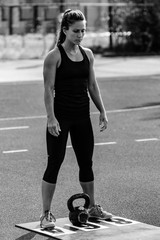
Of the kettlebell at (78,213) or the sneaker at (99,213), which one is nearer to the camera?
the kettlebell at (78,213)

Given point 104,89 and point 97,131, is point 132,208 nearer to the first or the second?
point 97,131

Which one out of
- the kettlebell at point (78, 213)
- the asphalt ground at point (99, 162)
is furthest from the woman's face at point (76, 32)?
the asphalt ground at point (99, 162)

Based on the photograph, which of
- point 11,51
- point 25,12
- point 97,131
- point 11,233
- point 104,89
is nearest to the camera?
point 11,233

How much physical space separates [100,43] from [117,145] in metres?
18.1

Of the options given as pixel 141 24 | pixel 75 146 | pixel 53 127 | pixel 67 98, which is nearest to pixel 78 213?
pixel 75 146

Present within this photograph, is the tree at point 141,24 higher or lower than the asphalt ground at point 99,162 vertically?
higher

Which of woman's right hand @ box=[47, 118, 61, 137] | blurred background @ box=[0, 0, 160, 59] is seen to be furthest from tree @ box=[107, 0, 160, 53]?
woman's right hand @ box=[47, 118, 61, 137]

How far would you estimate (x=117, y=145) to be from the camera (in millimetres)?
11984

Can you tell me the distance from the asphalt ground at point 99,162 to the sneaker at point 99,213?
392 millimetres

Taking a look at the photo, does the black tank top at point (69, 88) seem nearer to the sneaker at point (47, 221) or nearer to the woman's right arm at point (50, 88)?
the woman's right arm at point (50, 88)

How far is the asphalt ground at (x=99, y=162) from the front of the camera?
8.22 m

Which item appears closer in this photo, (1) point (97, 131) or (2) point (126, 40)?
(1) point (97, 131)

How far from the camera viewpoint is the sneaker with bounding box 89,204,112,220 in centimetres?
752

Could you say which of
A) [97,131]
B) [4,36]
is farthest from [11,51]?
[97,131]
